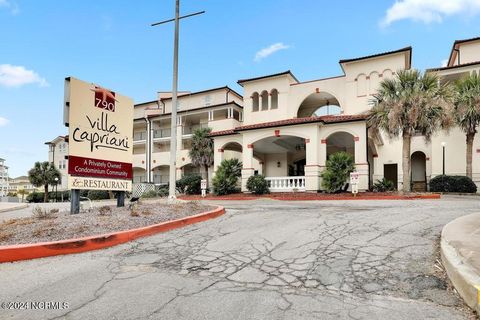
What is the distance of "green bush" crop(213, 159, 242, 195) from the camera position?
24.8m

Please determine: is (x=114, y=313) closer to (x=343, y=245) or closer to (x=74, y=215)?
(x=343, y=245)

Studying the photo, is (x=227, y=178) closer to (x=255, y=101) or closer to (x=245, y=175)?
(x=245, y=175)

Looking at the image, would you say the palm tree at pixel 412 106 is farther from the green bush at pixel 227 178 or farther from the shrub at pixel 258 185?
the green bush at pixel 227 178

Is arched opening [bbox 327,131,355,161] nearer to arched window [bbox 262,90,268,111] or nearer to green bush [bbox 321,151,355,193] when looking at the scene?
green bush [bbox 321,151,355,193]

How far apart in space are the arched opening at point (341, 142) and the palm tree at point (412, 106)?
3.65m

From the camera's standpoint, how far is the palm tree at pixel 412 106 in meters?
19.5

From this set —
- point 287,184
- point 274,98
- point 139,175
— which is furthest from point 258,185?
point 139,175

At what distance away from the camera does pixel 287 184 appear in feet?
81.3

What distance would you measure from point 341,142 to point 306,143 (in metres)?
5.61

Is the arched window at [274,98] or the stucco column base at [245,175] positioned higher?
the arched window at [274,98]

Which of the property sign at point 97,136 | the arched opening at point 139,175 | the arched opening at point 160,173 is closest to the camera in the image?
the property sign at point 97,136

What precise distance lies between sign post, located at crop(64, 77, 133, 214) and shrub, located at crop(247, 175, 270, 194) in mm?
13143

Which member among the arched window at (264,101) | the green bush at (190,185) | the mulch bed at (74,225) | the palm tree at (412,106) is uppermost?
the arched window at (264,101)

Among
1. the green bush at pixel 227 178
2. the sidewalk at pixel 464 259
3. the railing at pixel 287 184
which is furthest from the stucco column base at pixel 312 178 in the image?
the sidewalk at pixel 464 259
